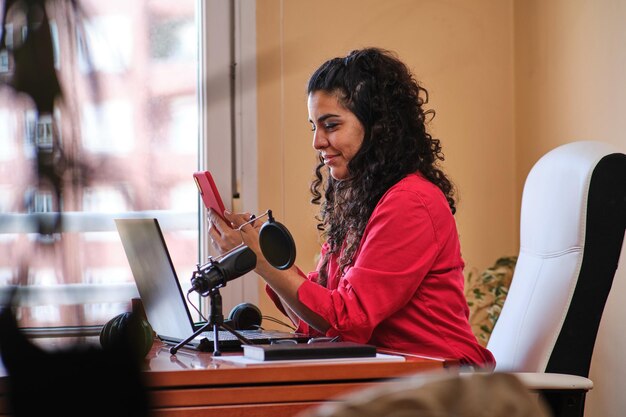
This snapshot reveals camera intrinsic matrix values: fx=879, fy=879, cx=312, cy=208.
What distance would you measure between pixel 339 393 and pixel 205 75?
1129 mm

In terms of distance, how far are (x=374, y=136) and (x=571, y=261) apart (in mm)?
507

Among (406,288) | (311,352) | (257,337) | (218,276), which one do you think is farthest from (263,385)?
(406,288)

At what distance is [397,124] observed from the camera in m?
1.97

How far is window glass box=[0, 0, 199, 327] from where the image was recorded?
Answer: 185 mm

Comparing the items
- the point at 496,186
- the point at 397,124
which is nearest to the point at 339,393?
the point at 397,124

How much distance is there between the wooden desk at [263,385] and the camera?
1.25 metres

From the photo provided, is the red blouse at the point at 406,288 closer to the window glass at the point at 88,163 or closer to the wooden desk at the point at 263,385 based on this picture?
the wooden desk at the point at 263,385

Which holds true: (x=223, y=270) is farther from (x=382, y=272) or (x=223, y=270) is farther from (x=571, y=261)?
(x=571, y=261)

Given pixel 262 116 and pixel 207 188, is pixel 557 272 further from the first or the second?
pixel 262 116

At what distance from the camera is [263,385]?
4.24 feet

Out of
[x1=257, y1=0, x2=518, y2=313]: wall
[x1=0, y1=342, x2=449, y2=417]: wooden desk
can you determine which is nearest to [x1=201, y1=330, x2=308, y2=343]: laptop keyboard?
[x1=0, y1=342, x2=449, y2=417]: wooden desk

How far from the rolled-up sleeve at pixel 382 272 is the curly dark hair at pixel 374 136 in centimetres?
10

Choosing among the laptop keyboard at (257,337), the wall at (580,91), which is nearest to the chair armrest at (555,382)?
the laptop keyboard at (257,337)

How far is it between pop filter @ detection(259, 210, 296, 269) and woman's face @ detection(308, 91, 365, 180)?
1.69 ft
